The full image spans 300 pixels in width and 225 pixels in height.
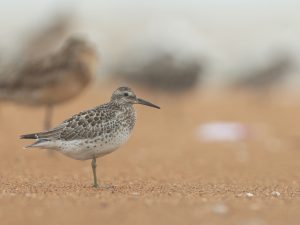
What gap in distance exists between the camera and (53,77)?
10.3m

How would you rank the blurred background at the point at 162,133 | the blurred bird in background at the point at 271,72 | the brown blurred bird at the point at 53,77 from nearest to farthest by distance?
the blurred background at the point at 162,133
the brown blurred bird at the point at 53,77
the blurred bird in background at the point at 271,72

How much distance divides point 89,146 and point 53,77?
12.4 feet

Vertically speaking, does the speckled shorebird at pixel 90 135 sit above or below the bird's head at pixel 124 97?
below

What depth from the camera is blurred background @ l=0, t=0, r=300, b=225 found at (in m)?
5.54

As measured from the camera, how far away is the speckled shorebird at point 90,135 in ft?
22.1

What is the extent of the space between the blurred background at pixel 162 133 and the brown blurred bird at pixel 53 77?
17mm

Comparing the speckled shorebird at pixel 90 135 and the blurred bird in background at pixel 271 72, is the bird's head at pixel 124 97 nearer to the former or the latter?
the speckled shorebird at pixel 90 135

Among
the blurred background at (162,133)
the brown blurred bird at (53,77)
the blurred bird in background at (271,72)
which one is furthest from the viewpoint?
the blurred bird in background at (271,72)

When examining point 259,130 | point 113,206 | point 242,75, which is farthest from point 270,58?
point 113,206

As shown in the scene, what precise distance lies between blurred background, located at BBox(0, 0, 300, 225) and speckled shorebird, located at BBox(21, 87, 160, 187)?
0.39 meters

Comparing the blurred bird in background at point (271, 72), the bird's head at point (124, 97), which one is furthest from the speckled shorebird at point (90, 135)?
the blurred bird in background at point (271, 72)

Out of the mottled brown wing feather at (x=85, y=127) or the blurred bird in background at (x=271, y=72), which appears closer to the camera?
the mottled brown wing feather at (x=85, y=127)

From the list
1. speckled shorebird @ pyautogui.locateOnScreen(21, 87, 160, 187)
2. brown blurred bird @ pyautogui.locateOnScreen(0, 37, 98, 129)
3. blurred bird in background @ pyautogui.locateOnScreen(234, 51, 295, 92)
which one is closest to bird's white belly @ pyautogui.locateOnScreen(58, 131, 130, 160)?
speckled shorebird @ pyautogui.locateOnScreen(21, 87, 160, 187)

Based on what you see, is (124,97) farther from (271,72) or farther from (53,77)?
(271,72)
